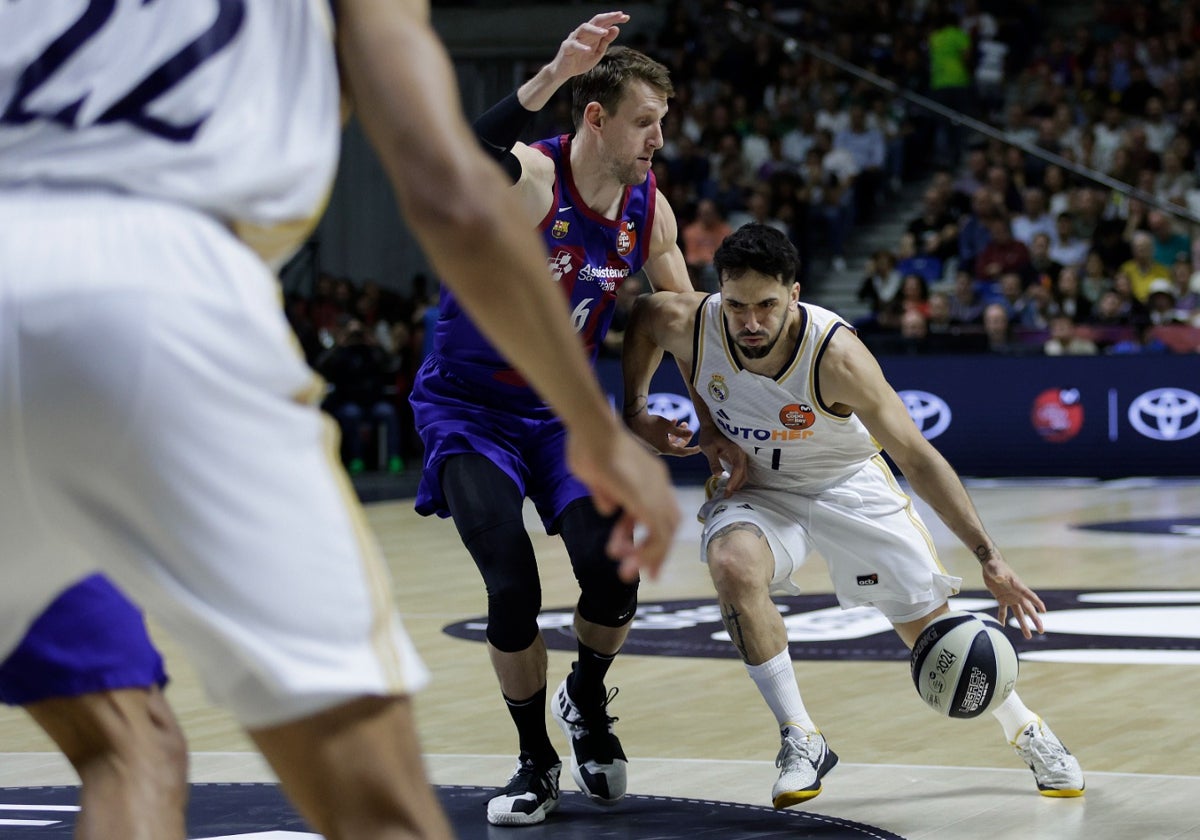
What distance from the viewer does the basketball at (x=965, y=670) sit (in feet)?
15.3

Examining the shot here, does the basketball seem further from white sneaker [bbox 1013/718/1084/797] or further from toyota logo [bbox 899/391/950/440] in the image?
toyota logo [bbox 899/391/950/440]

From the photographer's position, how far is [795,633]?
24.9 ft

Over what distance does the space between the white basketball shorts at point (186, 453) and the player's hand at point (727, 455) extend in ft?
12.1

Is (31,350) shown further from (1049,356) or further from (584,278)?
(1049,356)

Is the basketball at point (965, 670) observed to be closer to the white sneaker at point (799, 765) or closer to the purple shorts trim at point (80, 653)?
the white sneaker at point (799, 765)

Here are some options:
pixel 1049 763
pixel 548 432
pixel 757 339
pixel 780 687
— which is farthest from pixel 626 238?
pixel 1049 763

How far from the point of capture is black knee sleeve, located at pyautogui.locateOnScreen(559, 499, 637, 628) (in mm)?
4594

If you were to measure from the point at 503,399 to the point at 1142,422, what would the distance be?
10092 millimetres

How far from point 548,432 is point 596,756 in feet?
2.85

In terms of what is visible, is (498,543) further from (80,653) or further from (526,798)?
(80,653)

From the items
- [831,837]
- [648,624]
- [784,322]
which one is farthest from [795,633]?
[831,837]

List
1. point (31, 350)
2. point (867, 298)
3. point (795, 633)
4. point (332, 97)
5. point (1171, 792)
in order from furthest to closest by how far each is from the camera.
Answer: point (867, 298) → point (795, 633) → point (1171, 792) → point (332, 97) → point (31, 350)

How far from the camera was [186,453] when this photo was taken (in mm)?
1638

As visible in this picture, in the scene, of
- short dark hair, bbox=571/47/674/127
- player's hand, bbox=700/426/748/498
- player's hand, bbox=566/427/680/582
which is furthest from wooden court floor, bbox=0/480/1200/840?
player's hand, bbox=566/427/680/582
